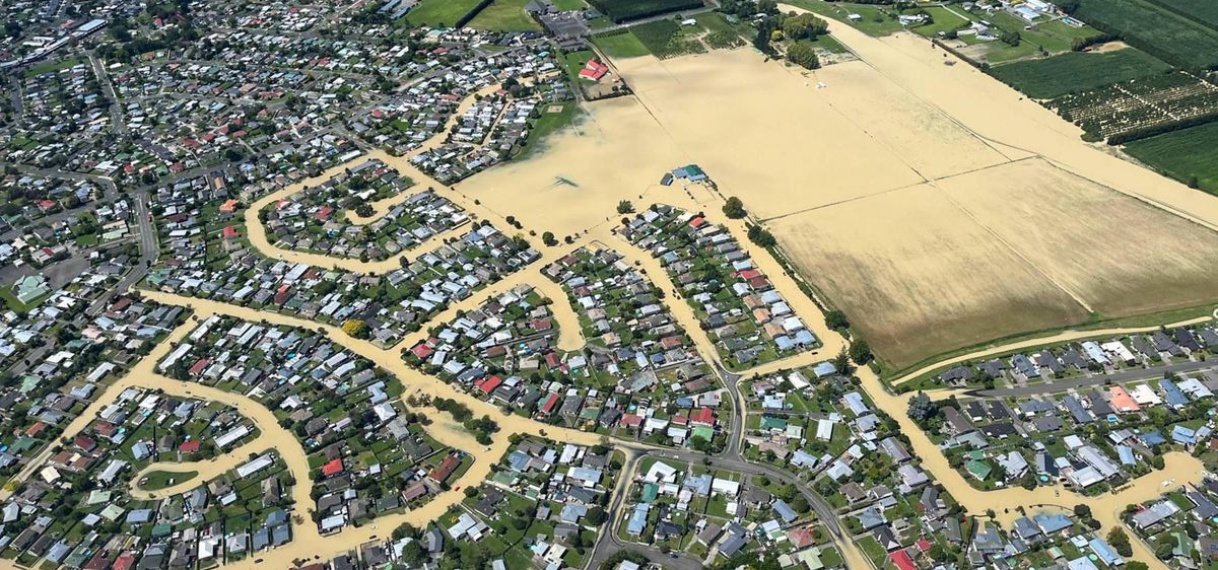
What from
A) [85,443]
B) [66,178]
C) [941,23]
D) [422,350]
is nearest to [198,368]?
[85,443]

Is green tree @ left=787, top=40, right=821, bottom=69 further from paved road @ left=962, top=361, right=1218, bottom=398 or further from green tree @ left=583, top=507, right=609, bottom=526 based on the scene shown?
green tree @ left=583, top=507, right=609, bottom=526

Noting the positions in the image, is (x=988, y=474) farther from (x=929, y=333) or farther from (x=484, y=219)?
(x=484, y=219)

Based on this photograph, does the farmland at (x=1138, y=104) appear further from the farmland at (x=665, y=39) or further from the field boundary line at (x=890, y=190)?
the farmland at (x=665, y=39)

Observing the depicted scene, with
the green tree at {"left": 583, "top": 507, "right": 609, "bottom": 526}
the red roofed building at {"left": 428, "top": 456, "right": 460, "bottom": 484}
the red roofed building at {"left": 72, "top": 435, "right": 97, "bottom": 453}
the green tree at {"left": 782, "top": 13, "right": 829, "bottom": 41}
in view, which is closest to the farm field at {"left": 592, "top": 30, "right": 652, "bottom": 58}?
the green tree at {"left": 782, "top": 13, "right": 829, "bottom": 41}

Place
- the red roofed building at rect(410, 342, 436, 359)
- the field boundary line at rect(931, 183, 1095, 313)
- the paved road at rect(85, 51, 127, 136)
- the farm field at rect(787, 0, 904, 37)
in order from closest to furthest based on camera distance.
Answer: the red roofed building at rect(410, 342, 436, 359) → the field boundary line at rect(931, 183, 1095, 313) → the paved road at rect(85, 51, 127, 136) → the farm field at rect(787, 0, 904, 37)

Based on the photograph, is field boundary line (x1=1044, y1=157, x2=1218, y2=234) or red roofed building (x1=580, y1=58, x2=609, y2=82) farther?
red roofed building (x1=580, y1=58, x2=609, y2=82)

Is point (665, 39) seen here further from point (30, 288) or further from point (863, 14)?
point (30, 288)

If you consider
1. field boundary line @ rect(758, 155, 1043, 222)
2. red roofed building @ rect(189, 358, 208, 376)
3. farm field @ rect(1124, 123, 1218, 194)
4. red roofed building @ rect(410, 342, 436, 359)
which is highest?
farm field @ rect(1124, 123, 1218, 194)
